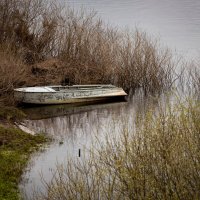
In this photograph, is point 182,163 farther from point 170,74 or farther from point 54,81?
point 170,74

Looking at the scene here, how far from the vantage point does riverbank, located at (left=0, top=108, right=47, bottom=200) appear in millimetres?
15358

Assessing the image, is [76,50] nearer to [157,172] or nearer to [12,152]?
[12,152]

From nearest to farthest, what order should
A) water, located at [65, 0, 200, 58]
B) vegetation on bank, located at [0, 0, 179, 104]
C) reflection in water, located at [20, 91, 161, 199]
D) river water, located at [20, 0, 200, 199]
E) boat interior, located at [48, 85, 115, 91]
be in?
reflection in water, located at [20, 91, 161, 199] → river water, located at [20, 0, 200, 199] → boat interior, located at [48, 85, 115, 91] → vegetation on bank, located at [0, 0, 179, 104] → water, located at [65, 0, 200, 58]

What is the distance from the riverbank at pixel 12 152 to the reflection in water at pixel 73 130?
32 cm

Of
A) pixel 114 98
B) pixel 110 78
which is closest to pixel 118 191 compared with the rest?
pixel 114 98

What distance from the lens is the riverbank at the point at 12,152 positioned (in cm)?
1536

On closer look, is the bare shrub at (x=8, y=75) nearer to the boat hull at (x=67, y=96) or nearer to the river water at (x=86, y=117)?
the boat hull at (x=67, y=96)

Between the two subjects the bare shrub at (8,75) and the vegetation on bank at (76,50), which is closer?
the bare shrub at (8,75)

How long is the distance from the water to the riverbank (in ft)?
60.4

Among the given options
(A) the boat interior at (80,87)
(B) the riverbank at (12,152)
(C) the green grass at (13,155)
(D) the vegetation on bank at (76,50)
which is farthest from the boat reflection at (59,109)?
(C) the green grass at (13,155)

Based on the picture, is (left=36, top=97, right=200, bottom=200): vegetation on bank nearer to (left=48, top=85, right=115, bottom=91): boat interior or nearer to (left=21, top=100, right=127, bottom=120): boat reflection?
(left=21, top=100, right=127, bottom=120): boat reflection

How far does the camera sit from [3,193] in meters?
14.9

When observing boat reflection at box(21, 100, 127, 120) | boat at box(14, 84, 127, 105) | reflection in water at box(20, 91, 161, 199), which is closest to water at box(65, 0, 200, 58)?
boat at box(14, 84, 127, 105)

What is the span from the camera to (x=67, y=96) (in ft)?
96.8
